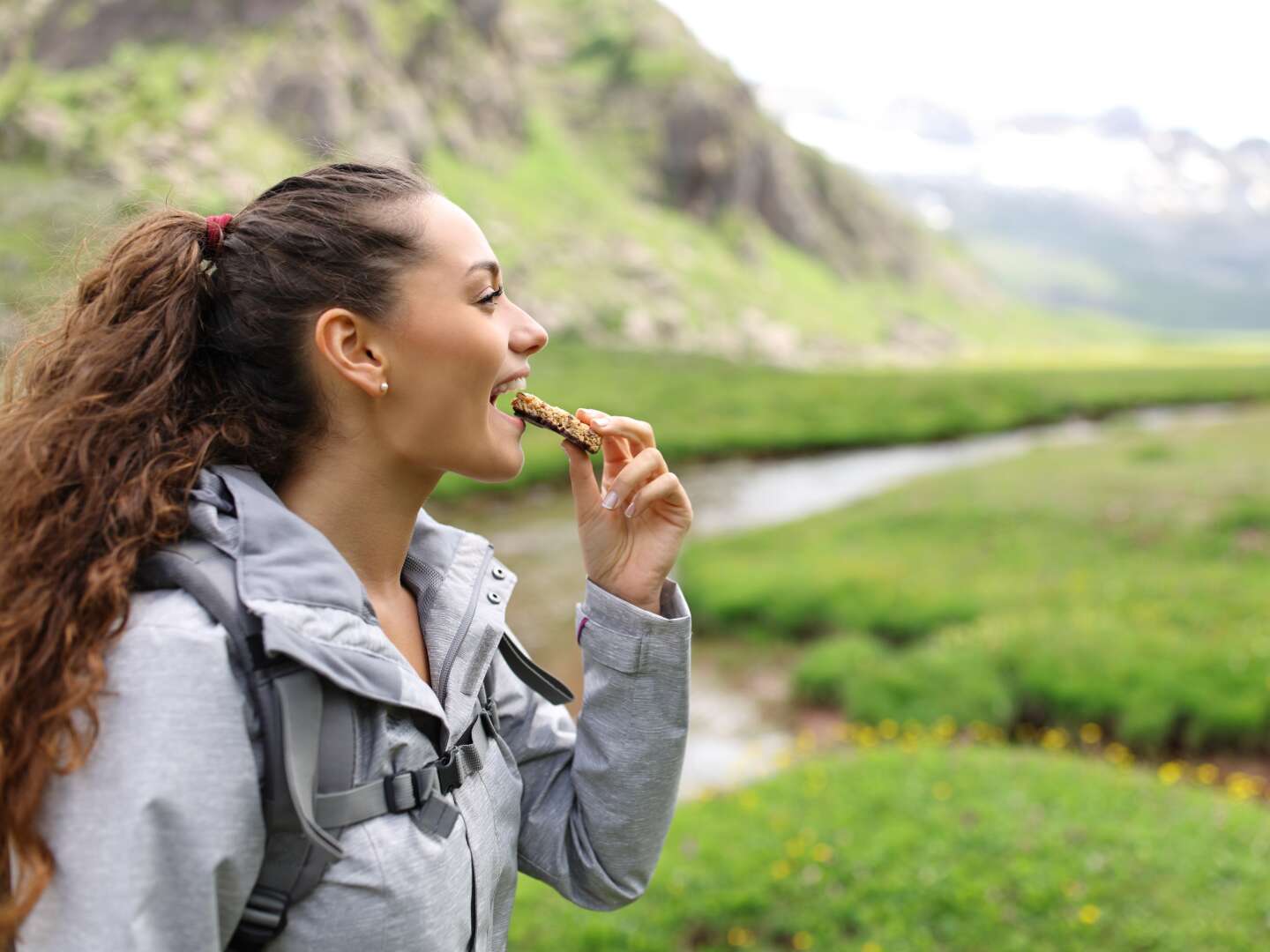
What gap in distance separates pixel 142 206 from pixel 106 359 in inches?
42.2

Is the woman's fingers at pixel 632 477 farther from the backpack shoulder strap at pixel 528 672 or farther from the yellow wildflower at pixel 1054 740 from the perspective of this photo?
the yellow wildflower at pixel 1054 740

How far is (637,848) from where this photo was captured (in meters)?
3.02

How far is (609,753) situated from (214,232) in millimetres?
1686

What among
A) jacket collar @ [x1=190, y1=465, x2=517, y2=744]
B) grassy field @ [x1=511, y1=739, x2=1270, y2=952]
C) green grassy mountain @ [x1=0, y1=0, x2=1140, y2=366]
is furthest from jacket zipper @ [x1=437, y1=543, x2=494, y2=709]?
green grassy mountain @ [x1=0, y1=0, x2=1140, y2=366]

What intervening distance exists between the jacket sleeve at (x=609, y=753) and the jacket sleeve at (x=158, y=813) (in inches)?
41.7

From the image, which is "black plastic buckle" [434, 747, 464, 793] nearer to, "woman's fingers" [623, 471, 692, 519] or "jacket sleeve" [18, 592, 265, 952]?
"jacket sleeve" [18, 592, 265, 952]

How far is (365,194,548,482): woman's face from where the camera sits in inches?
100

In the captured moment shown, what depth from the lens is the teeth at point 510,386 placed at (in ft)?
8.92

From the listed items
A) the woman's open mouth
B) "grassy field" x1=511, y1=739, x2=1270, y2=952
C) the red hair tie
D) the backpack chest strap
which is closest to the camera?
the backpack chest strap

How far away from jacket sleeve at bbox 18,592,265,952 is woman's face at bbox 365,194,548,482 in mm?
733

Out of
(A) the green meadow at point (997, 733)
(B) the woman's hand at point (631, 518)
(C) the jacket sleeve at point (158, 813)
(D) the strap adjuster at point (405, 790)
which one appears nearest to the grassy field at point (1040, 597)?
(A) the green meadow at point (997, 733)

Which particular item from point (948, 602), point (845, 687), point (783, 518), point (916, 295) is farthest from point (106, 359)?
point (916, 295)

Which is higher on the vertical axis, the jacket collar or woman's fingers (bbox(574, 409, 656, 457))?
woman's fingers (bbox(574, 409, 656, 457))

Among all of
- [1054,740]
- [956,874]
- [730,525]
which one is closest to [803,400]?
[730,525]
